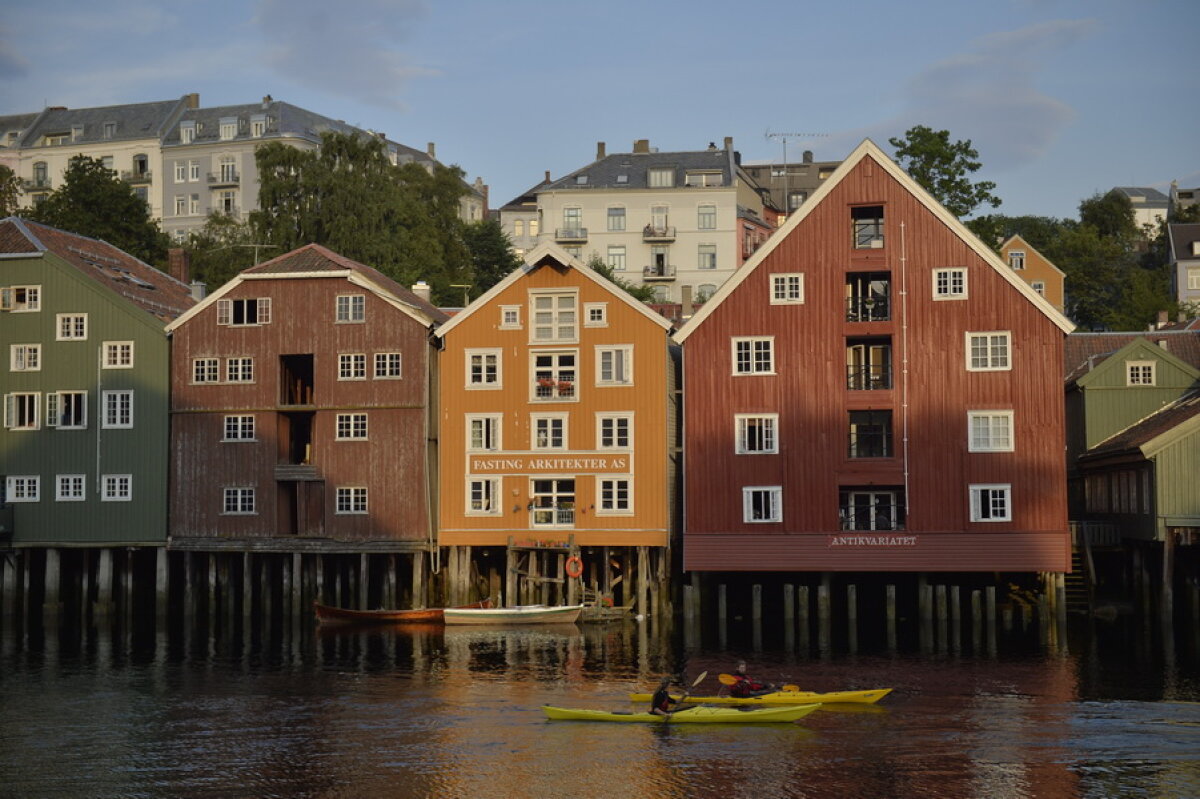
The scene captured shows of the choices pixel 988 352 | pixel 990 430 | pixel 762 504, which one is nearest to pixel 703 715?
pixel 762 504

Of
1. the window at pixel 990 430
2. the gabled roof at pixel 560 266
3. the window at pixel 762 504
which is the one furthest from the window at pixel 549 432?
the window at pixel 990 430

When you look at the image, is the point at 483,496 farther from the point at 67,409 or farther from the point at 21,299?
the point at 21,299

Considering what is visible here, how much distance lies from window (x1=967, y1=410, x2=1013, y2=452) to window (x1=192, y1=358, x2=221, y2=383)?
31805 millimetres

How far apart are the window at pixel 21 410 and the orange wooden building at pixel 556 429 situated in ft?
60.8

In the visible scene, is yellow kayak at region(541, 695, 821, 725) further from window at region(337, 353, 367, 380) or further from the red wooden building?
window at region(337, 353, 367, 380)

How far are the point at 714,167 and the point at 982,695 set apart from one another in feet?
236

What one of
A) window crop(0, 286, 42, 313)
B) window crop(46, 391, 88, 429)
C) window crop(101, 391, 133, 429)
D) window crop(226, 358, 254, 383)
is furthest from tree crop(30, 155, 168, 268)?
window crop(226, 358, 254, 383)

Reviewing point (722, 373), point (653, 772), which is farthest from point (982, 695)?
point (722, 373)

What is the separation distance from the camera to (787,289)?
57031 mm

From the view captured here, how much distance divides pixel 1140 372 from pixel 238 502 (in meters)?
40.8

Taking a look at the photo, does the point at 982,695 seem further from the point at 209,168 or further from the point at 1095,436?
the point at 209,168

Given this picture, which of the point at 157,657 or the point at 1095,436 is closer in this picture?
the point at 157,657

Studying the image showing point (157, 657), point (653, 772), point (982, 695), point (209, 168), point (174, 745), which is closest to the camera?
point (653, 772)

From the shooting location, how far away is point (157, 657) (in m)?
51.7
